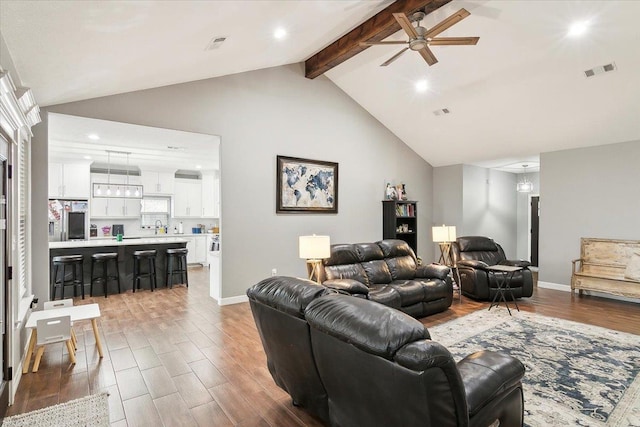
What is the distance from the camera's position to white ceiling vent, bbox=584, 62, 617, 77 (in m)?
4.30

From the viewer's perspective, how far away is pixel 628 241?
5.56m

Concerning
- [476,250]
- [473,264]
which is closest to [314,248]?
[473,264]

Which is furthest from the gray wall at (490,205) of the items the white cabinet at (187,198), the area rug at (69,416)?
the area rug at (69,416)

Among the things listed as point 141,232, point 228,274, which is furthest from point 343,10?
point 141,232

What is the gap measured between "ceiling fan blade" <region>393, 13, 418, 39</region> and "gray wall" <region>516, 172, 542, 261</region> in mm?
7285

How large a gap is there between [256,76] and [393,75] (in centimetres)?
230

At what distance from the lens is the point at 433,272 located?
489 centimetres

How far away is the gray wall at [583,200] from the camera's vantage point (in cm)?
562

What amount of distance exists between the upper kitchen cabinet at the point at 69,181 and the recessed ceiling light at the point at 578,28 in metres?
9.33

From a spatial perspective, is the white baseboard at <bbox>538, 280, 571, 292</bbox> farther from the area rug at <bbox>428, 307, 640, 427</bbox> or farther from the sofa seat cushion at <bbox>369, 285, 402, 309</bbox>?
the sofa seat cushion at <bbox>369, 285, 402, 309</bbox>

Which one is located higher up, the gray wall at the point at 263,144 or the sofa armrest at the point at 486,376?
the gray wall at the point at 263,144

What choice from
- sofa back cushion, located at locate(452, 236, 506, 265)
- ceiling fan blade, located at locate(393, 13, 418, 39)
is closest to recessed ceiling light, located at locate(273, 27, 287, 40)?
ceiling fan blade, located at locate(393, 13, 418, 39)

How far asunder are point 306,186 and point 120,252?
3596 millimetres

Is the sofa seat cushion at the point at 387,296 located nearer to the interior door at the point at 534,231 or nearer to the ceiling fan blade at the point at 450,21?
the ceiling fan blade at the point at 450,21
